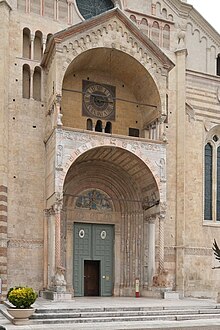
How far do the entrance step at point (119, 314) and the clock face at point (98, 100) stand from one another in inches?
381

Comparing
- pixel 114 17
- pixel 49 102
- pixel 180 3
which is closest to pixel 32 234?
pixel 49 102

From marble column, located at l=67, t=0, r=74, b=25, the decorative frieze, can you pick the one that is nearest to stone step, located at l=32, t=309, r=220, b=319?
the decorative frieze

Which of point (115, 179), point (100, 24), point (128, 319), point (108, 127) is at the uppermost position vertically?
point (100, 24)

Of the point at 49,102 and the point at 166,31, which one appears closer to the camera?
the point at 49,102

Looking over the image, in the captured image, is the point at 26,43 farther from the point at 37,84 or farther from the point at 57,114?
the point at 57,114

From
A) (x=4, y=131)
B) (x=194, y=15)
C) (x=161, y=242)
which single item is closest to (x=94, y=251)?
(x=161, y=242)

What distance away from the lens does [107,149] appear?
75.3ft

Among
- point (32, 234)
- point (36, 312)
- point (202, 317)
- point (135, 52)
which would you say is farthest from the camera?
point (135, 52)

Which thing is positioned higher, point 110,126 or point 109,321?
point 110,126

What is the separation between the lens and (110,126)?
81.0 feet

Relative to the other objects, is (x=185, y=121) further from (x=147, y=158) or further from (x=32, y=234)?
(x=32, y=234)

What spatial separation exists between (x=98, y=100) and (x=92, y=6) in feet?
15.2

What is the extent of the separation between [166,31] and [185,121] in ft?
14.9

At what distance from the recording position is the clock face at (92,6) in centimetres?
2504
